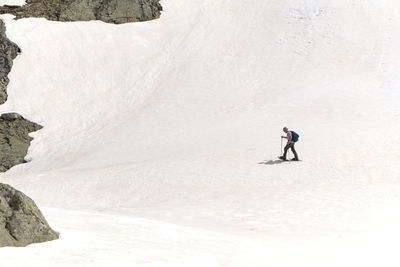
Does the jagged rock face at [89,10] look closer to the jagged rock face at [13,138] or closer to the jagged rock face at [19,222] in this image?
the jagged rock face at [13,138]

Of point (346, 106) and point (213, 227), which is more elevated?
point (346, 106)

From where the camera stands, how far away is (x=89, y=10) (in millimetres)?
40875

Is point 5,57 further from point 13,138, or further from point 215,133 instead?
point 215,133

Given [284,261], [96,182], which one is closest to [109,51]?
[96,182]

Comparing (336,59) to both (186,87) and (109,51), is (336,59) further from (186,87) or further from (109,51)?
(109,51)

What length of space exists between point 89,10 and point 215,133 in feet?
61.1

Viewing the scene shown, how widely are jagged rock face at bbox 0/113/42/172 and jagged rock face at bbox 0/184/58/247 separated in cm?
1954

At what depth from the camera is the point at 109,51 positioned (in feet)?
124

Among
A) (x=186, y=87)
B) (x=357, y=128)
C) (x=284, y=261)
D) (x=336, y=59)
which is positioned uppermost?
(x=336, y=59)

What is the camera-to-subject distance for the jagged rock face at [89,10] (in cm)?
3984

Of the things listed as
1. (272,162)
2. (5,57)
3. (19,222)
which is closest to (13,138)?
(5,57)

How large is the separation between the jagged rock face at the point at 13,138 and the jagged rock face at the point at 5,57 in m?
2.20

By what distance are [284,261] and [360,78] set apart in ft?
80.4

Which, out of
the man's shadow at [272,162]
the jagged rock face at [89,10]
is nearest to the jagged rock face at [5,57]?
the jagged rock face at [89,10]
